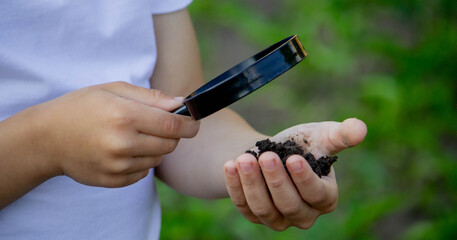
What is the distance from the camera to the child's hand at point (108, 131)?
0.77 m

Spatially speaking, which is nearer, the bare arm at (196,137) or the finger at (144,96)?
the finger at (144,96)

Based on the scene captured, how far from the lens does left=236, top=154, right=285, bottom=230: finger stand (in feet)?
2.70

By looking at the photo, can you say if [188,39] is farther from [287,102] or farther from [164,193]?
[287,102]

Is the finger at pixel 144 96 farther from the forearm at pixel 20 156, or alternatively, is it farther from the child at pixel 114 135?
the forearm at pixel 20 156

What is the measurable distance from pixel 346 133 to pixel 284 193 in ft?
0.49

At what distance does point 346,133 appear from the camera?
0.86m

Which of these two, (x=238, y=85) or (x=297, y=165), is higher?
(x=238, y=85)

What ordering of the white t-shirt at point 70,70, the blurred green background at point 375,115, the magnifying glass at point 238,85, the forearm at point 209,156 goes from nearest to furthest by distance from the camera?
the magnifying glass at point 238,85 < the white t-shirt at point 70,70 < the forearm at point 209,156 < the blurred green background at point 375,115

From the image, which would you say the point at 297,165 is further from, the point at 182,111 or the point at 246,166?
the point at 182,111

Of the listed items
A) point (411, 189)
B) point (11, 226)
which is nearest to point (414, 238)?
point (411, 189)

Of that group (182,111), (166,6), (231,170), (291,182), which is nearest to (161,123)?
(182,111)

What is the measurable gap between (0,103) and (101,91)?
226 mm

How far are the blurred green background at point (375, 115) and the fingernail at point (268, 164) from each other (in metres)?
1.18

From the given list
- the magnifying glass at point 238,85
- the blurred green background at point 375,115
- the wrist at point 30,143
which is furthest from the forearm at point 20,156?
the blurred green background at point 375,115
